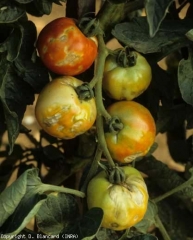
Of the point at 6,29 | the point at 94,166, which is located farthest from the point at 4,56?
the point at 94,166

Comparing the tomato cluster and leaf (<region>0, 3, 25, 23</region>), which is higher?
leaf (<region>0, 3, 25, 23</region>)

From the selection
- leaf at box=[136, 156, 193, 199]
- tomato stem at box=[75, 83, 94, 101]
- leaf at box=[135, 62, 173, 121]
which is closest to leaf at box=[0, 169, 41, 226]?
tomato stem at box=[75, 83, 94, 101]

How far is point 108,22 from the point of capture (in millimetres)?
659

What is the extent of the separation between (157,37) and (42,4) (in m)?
0.13

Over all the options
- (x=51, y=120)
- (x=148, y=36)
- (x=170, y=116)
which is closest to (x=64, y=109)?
(x=51, y=120)

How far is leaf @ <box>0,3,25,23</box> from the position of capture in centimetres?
57

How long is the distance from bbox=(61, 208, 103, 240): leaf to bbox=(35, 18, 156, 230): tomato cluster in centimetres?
1

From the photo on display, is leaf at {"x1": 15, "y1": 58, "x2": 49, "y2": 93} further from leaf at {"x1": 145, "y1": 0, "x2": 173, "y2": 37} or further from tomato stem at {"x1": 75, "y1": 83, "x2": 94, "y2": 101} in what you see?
leaf at {"x1": 145, "y1": 0, "x2": 173, "y2": 37}

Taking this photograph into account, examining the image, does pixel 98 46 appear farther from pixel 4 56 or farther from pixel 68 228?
pixel 68 228

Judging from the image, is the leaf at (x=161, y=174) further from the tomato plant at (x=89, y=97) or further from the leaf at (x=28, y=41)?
the leaf at (x=28, y=41)

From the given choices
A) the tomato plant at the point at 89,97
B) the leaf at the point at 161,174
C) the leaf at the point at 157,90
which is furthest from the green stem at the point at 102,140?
the leaf at the point at 161,174

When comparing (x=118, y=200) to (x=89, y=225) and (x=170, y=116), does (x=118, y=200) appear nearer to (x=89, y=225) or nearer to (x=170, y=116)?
(x=89, y=225)

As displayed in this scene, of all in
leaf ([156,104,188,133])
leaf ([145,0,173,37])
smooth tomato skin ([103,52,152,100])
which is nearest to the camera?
leaf ([145,0,173,37])

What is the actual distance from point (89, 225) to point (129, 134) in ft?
0.35
